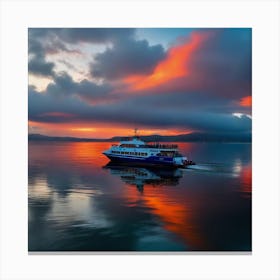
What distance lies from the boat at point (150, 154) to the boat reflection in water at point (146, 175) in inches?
23.6

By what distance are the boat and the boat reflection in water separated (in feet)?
1.97

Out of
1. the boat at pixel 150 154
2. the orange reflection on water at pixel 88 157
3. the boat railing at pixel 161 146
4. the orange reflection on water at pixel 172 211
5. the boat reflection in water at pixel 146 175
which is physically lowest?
the orange reflection on water at pixel 172 211

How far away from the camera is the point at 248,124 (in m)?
12.3

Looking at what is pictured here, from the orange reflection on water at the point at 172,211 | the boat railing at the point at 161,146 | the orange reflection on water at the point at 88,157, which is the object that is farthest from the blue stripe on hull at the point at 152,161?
the orange reflection on water at the point at 172,211

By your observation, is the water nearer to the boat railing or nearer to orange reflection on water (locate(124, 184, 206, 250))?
orange reflection on water (locate(124, 184, 206, 250))

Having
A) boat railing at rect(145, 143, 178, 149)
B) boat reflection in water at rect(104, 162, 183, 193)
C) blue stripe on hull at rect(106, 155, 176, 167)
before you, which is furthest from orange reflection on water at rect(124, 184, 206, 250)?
boat railing at rect(145, 143, 178, 149)

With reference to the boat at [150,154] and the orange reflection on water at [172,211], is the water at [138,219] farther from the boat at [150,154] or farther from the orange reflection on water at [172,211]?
the boat at [150,154]

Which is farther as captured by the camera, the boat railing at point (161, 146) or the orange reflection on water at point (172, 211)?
the boat railing at point (161, 146)

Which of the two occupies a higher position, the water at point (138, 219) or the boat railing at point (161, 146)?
the boat railing at point (161, 146)

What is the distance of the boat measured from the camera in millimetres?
28938

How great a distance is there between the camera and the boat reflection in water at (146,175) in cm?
2196

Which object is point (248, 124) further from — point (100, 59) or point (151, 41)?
point (100, 59)
